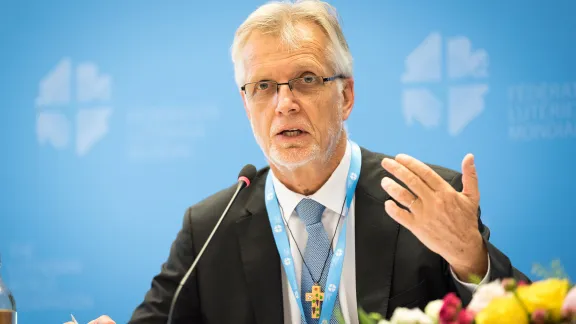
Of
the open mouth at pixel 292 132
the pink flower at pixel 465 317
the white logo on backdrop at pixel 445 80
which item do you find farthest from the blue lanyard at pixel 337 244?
the white logo on backdrop at pixel 445 80

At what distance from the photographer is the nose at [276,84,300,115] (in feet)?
8.07

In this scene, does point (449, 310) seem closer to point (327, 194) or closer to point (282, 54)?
point (327, 194)

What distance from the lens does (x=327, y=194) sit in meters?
2.51

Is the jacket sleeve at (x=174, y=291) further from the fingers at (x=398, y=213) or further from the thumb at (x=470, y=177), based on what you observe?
the thumb at (x=470, y=177)

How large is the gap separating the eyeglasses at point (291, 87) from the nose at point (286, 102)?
2 centimetres

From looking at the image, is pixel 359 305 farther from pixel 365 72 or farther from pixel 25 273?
pixel 25 273

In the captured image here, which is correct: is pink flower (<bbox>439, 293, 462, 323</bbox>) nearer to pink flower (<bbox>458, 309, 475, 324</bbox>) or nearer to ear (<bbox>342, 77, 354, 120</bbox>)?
pink flower (<bbox>458, 309, 475, 324</bbox>)

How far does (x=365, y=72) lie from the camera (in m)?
4.28

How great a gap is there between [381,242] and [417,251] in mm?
130

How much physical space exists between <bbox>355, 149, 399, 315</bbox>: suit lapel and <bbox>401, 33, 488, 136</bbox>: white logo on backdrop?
1.72 m

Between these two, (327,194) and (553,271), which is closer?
(553,271)

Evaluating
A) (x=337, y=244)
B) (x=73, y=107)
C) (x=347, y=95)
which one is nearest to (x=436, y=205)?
(x=337, y=244)

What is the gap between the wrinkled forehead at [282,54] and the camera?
2.52 meters

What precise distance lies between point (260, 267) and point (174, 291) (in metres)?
0.33
